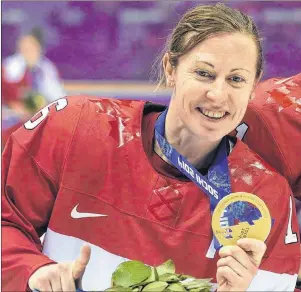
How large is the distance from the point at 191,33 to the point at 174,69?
0.20 ft

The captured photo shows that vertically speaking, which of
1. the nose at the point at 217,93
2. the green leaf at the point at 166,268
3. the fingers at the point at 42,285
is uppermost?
the nose at the point at 217,93

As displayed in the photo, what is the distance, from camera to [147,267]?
3.53 feet

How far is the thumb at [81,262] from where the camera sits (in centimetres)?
98

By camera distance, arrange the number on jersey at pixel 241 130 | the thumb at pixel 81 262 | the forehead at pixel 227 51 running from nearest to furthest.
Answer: the thumb at pixel 81 262, the forehead at pixel 227 51, the number on jersey at pixel 241 130

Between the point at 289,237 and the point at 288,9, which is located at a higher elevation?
the point at 288,9

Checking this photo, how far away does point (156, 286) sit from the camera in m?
1.03

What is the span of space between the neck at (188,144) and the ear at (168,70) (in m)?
0.05

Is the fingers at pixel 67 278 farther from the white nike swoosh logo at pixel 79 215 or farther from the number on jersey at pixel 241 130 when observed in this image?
the number on jersey at pixel 241 130

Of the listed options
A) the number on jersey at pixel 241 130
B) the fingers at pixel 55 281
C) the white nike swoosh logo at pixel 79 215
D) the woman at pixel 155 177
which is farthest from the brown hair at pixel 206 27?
the fingers at pixel 55 281

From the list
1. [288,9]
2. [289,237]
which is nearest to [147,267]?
[289,237]

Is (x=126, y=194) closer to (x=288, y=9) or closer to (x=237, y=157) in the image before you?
(x=237, y=157)

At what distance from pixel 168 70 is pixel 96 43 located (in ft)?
Result: 0.44

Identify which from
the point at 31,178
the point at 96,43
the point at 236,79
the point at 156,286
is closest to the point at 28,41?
the point at 96,43

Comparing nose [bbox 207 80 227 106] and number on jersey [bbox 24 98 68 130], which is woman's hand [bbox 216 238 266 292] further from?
number on jersey [bbox 24 98 68 130]
